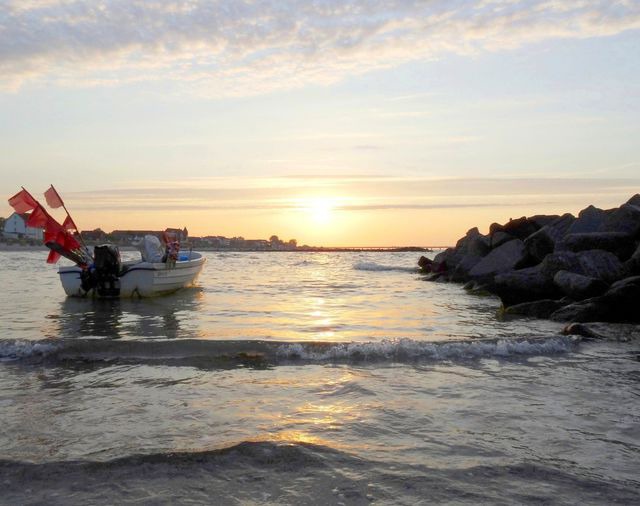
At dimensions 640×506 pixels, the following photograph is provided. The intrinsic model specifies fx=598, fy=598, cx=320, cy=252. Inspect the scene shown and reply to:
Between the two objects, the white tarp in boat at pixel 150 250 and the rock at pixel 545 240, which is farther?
the white tarp in boat at pixel 150 250

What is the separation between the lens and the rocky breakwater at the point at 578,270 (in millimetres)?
12750

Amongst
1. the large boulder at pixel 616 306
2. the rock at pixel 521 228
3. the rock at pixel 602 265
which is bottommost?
the large boulder at pixel 616 306

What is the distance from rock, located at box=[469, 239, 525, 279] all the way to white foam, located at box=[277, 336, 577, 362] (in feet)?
37.2

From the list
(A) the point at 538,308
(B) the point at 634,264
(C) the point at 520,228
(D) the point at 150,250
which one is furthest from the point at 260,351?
(C) the point at 520,228

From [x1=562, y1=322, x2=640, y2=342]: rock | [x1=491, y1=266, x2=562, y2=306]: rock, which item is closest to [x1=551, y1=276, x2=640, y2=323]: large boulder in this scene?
[x1=562, y1=322, x2=640, y2=342]: rock

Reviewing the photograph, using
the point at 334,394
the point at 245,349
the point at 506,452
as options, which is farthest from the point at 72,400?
the point at 506,452

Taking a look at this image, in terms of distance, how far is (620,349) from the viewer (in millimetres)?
9836

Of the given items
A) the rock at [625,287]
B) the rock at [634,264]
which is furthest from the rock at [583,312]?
the rock at [634,264]

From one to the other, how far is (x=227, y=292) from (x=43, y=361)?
14400 mm

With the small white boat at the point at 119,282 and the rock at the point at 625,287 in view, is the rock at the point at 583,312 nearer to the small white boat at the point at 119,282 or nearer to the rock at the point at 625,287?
the rock at the point at 625,287

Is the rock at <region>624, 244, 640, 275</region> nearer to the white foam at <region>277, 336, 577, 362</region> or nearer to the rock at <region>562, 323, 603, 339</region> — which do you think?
the rock at <region>562, 323, 603, 339</region>

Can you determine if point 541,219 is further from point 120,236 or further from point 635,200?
point 120,236

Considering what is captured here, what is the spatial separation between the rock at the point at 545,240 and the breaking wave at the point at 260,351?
9649 mm

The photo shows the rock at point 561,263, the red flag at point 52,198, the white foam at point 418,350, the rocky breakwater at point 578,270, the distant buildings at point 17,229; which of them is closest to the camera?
the white foam at point 418,350
